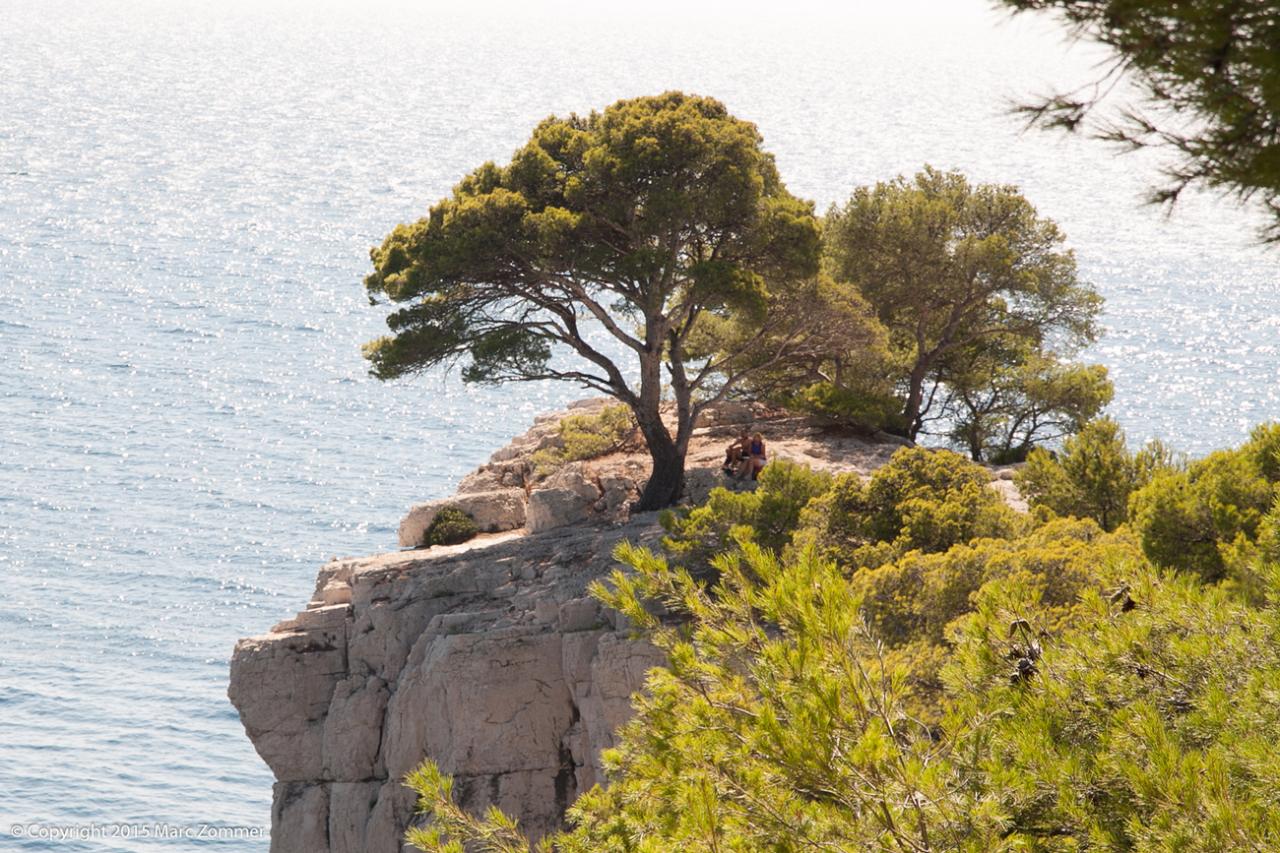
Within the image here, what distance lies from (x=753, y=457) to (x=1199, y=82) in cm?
2179

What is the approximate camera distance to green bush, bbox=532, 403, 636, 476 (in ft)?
112

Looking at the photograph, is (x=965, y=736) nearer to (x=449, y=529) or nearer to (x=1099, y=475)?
(x=1099, y=475)

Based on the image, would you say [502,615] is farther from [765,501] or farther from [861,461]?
[861,461]

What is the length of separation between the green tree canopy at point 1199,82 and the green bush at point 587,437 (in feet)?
82.1

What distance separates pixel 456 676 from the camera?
25484 mm

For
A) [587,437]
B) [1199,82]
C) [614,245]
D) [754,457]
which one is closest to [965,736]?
[1199,82]

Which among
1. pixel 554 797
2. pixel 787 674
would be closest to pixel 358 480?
pixel 554 797

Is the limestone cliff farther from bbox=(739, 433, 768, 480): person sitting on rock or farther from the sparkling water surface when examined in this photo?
the sparkling water surface

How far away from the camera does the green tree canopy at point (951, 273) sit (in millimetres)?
38094

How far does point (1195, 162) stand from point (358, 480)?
5341 centimetres

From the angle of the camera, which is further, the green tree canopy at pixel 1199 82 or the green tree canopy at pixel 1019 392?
the green tree canopy at pixel 1019 392

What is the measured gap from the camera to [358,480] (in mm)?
60375

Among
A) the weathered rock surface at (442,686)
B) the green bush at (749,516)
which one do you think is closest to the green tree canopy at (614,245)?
the weathered rock surface at (442,686)

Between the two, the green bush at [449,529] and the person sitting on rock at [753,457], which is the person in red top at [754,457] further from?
the green bush at [449,529]
